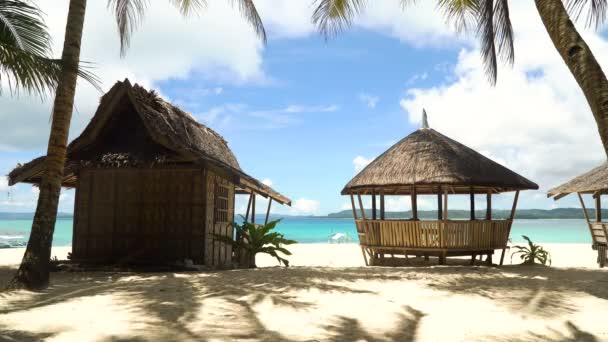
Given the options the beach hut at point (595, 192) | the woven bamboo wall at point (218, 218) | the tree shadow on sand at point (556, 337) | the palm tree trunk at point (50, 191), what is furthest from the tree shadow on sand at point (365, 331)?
the beach hut at point (595, 192)

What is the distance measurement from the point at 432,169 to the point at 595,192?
700cm

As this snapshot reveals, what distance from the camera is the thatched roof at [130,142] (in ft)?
34.9

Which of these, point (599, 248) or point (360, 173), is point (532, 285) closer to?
point (360, 173)

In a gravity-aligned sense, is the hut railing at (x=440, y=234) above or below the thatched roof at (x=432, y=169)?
below

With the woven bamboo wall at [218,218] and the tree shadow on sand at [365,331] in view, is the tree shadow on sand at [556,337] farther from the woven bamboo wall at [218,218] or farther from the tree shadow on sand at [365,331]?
the woven bamboo wall at [218,218]

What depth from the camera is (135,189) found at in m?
11.6

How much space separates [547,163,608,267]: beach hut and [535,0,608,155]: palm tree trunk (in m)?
9.60

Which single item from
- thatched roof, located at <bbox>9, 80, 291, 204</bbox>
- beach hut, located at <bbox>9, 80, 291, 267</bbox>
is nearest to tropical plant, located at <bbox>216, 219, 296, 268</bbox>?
beach hut, located at <bbox>9, 80, 291, 267</bbox>

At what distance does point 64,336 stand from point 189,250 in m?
6.52

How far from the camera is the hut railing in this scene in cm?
1234

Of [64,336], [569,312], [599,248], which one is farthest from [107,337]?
[599,248]

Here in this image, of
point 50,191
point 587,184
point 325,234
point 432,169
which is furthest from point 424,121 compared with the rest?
point 325,234

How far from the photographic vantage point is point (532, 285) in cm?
869

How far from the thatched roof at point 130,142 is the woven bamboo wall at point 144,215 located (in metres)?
0.49
